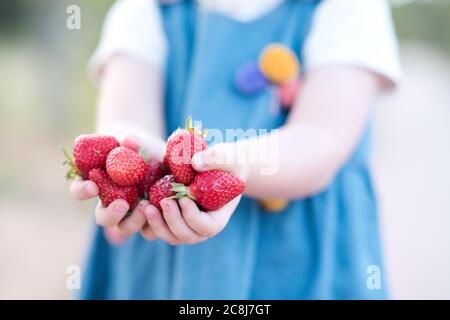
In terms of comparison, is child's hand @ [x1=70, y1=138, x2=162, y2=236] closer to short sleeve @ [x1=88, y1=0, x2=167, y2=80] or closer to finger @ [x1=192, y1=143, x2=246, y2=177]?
finger @ [x1=192, y1=143, x2=246, y2=177]

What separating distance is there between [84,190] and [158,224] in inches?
3.6

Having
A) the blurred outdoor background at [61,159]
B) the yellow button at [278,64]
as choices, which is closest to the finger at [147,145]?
the yellow button at [278,64]

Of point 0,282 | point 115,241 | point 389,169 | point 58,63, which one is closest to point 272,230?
point 115,241

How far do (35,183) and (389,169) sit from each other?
1.64 metres

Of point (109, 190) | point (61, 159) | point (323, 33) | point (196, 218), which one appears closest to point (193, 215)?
point (196, 218)

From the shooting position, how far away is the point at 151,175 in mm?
680

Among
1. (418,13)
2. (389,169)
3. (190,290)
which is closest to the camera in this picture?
(190,290)

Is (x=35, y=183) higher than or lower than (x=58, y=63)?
lower

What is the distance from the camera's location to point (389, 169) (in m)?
2.69

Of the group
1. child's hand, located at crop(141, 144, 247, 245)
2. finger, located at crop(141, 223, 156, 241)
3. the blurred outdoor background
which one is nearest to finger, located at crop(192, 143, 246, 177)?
child's hand, located at crop(141, 144, 247, 245)

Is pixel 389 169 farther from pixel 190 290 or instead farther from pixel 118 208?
pixel 118 208

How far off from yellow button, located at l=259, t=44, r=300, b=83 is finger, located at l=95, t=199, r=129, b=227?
345mm

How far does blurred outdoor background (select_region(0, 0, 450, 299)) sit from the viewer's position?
198 centimetres

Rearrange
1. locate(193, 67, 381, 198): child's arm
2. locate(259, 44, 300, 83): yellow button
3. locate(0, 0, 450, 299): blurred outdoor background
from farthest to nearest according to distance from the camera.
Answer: locate(0, 0, 450, 299): blurred outdoor background, locate(259, 44, 300, 83): yellow button, locate(193, 67, 381, 198): child's arm
